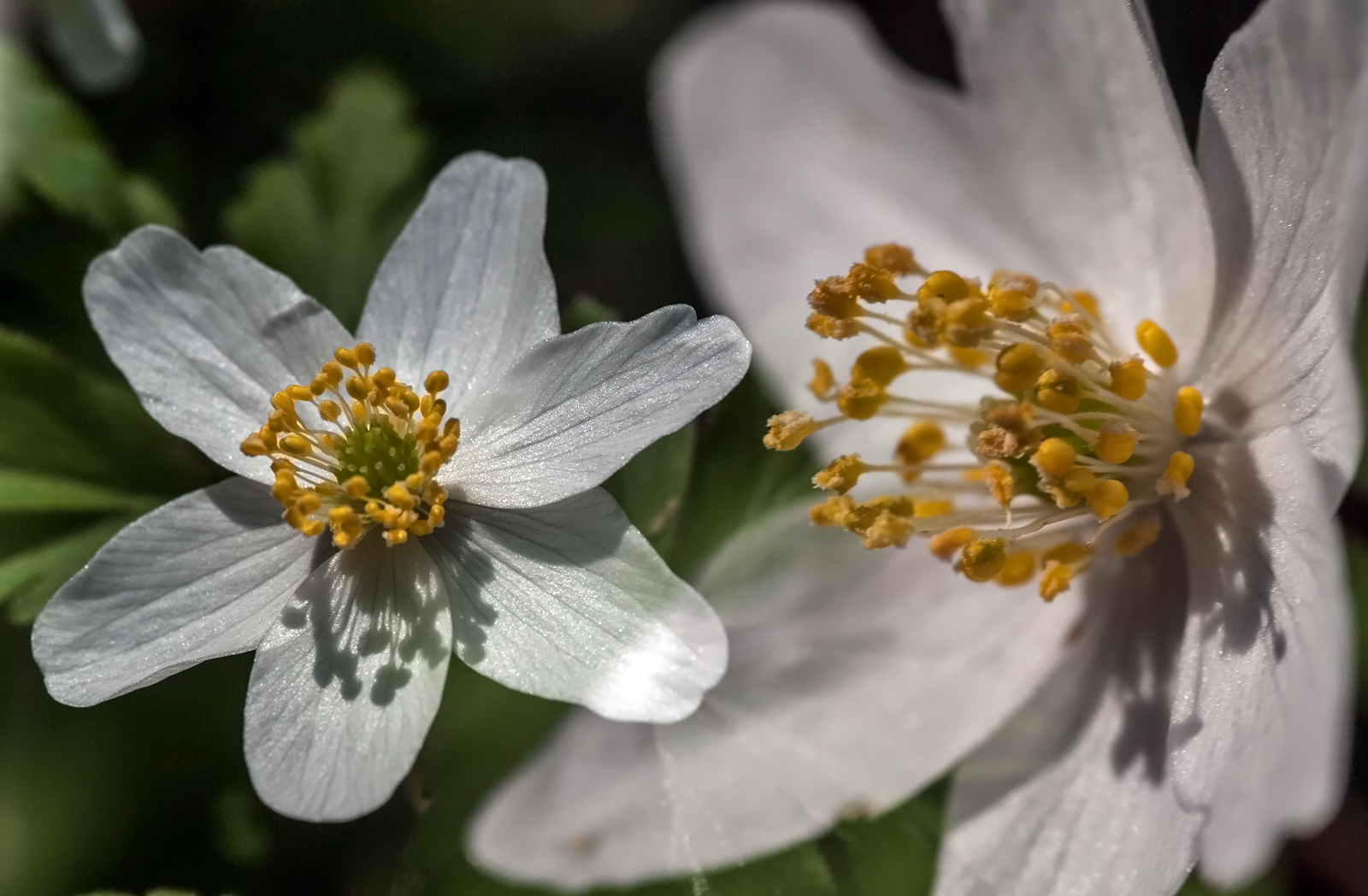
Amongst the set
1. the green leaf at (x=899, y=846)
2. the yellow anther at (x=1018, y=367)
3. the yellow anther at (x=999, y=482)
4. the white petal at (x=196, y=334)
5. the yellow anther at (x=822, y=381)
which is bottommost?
the green leaf at (x=899, y=846)

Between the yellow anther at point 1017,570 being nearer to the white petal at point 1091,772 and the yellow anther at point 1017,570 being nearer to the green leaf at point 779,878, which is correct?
the white petal at point 1091,772

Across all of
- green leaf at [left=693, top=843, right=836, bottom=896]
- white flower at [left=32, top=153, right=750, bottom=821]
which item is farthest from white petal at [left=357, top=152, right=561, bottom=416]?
green leaf at [left=693, top=843, right=836, bottom=896]

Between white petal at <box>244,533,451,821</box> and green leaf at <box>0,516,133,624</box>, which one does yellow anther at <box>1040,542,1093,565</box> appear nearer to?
white petal at <box>244,533,451,821</box>

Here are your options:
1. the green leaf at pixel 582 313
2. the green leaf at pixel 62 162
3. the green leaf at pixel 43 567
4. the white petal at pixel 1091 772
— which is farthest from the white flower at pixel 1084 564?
the green leaf at pixel 62 162

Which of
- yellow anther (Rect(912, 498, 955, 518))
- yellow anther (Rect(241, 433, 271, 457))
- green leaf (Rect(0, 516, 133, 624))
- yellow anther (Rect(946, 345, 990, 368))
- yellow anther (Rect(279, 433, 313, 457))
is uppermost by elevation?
yellow anther (Rect(241, 433, 271, 457))

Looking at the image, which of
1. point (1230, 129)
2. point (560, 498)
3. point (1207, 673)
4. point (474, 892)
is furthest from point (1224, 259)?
point (474, 892)
